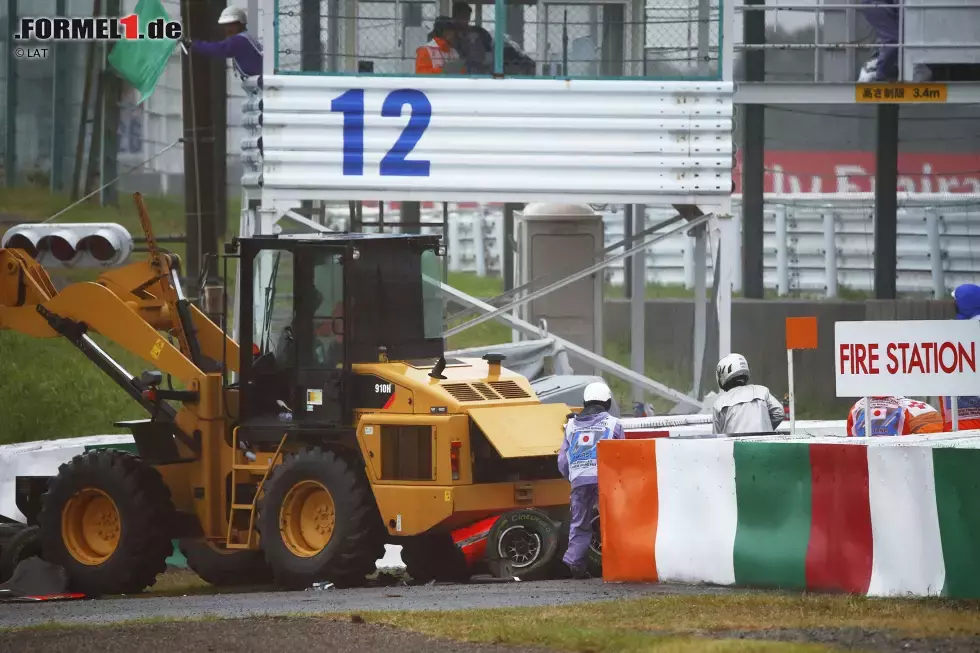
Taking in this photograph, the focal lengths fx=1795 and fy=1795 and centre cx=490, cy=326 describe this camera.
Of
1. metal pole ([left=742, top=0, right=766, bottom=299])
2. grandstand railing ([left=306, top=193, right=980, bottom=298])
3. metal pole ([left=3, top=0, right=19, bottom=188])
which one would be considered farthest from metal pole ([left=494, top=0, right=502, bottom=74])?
metal pole ([left=3, top=0, right=19, bottom=188])

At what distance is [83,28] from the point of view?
26.3 m

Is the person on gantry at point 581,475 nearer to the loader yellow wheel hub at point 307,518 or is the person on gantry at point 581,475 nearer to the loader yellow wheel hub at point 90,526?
the loader yellow wheel hub at point 307,518

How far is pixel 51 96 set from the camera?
28.7 m

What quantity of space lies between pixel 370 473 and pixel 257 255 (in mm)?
1957

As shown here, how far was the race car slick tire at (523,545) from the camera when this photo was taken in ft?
43.1

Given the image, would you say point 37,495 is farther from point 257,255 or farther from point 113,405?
point 113,405

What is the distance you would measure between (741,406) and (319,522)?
11.1 ft

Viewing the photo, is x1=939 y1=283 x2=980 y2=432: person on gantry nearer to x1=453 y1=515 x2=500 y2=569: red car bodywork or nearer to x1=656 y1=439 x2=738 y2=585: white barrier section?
x1=656 y1=439 x2=738 y2=585: white barrier section

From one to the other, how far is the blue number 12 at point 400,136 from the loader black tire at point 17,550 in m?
4.72

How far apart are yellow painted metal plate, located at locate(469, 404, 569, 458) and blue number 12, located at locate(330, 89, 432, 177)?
4.14 meters

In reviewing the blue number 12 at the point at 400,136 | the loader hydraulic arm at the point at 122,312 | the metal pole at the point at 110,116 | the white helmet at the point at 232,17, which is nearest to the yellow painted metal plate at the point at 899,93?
the blue number 12 at the point at 400,136

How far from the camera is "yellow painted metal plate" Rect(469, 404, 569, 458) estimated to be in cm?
1300

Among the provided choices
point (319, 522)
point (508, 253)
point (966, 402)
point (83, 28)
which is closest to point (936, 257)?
point (508, 253)

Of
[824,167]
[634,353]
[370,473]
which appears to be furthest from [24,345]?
[824,167]
